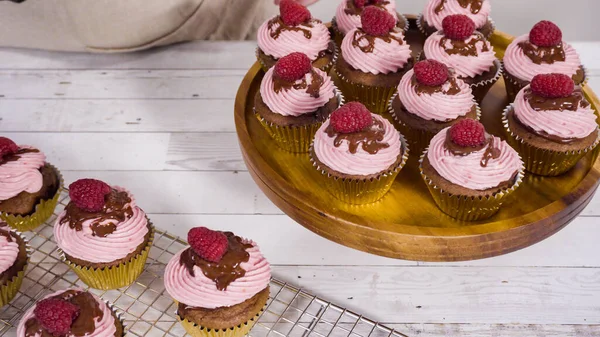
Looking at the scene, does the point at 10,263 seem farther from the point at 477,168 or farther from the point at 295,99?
the point at 477,168

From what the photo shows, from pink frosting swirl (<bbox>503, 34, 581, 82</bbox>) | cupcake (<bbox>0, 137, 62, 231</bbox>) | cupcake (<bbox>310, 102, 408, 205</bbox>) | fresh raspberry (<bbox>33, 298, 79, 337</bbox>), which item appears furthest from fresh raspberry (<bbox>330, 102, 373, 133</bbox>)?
cupcake (<bbox>0, 137, 62, 231</bbox>)

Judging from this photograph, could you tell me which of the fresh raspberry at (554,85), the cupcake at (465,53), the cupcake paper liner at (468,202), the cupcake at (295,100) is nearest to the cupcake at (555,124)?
the fresh raspberry at (554,85)

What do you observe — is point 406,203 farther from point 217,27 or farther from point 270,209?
point 217,27

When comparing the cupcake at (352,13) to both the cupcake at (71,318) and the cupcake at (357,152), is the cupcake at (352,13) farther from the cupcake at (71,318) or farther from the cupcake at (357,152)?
the cupcake at (71,318)

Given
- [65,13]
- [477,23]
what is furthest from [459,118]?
[65,13]

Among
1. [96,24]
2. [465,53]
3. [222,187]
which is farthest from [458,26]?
[96,24]
